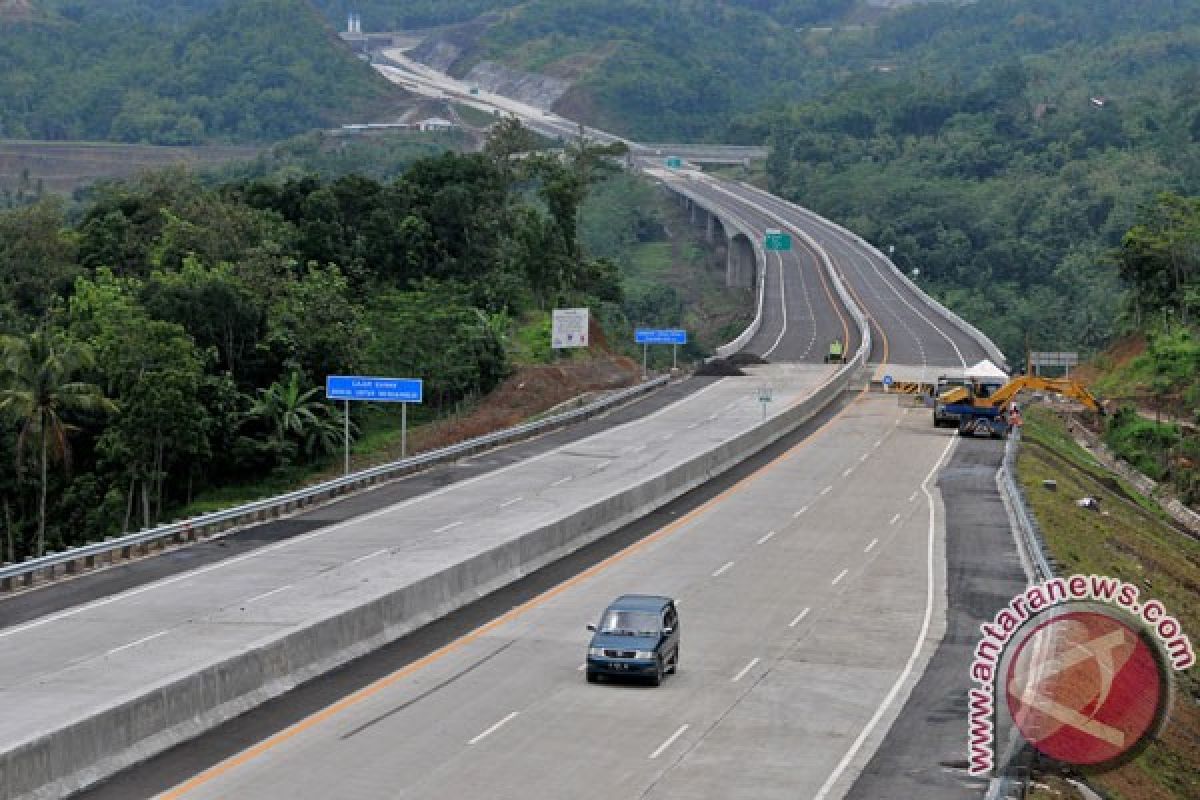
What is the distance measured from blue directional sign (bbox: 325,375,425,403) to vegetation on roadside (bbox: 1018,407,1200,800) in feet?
71.3

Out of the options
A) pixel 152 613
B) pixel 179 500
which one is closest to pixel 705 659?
pixel 152 613

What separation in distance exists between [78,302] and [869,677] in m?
56.4

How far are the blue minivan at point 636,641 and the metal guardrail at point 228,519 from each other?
14.6 metres

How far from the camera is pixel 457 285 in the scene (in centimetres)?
10544

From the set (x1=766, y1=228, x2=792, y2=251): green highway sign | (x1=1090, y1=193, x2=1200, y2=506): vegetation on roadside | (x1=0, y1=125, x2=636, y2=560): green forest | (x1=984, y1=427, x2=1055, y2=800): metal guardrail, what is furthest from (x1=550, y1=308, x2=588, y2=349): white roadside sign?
(x1=766, y1=228, x2=792, y2=251): green highway sign

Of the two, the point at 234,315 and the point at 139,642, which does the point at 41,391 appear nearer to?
the point at 234,315

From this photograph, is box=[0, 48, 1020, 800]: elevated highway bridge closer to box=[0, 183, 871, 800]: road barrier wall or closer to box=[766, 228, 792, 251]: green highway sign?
box=[0, 183, 871, 800]: road barrier wall

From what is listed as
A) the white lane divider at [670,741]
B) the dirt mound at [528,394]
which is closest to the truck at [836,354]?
the dirt mound at [528,394]

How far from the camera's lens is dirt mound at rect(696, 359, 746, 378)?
102106 millimetres

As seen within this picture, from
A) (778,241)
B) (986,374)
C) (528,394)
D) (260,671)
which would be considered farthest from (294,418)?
(778,241)

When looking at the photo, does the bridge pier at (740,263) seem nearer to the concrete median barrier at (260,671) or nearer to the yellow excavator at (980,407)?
the yellow excavator at (980,407)

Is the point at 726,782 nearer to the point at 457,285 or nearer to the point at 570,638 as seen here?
the point at 570,638

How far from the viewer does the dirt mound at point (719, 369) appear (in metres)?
102

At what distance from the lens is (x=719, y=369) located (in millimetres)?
103438
